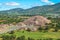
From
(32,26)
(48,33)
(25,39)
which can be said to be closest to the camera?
(25,39)

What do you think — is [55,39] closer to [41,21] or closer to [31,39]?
[31,39]

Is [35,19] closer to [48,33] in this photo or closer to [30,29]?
[30,29]

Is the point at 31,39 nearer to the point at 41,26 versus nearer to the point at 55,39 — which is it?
the point at 55,39

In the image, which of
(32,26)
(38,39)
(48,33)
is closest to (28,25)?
(32,26)

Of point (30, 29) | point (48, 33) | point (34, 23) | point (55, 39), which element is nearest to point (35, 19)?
point (34, 23)

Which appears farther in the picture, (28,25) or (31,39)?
(28,25)

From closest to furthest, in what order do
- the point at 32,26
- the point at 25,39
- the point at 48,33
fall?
the point at 25,39, the point at 48,33, the point at 32,26

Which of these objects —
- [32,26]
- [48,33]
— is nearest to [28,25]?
[32,26]

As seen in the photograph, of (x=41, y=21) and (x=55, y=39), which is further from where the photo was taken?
(x=41, y=21)
